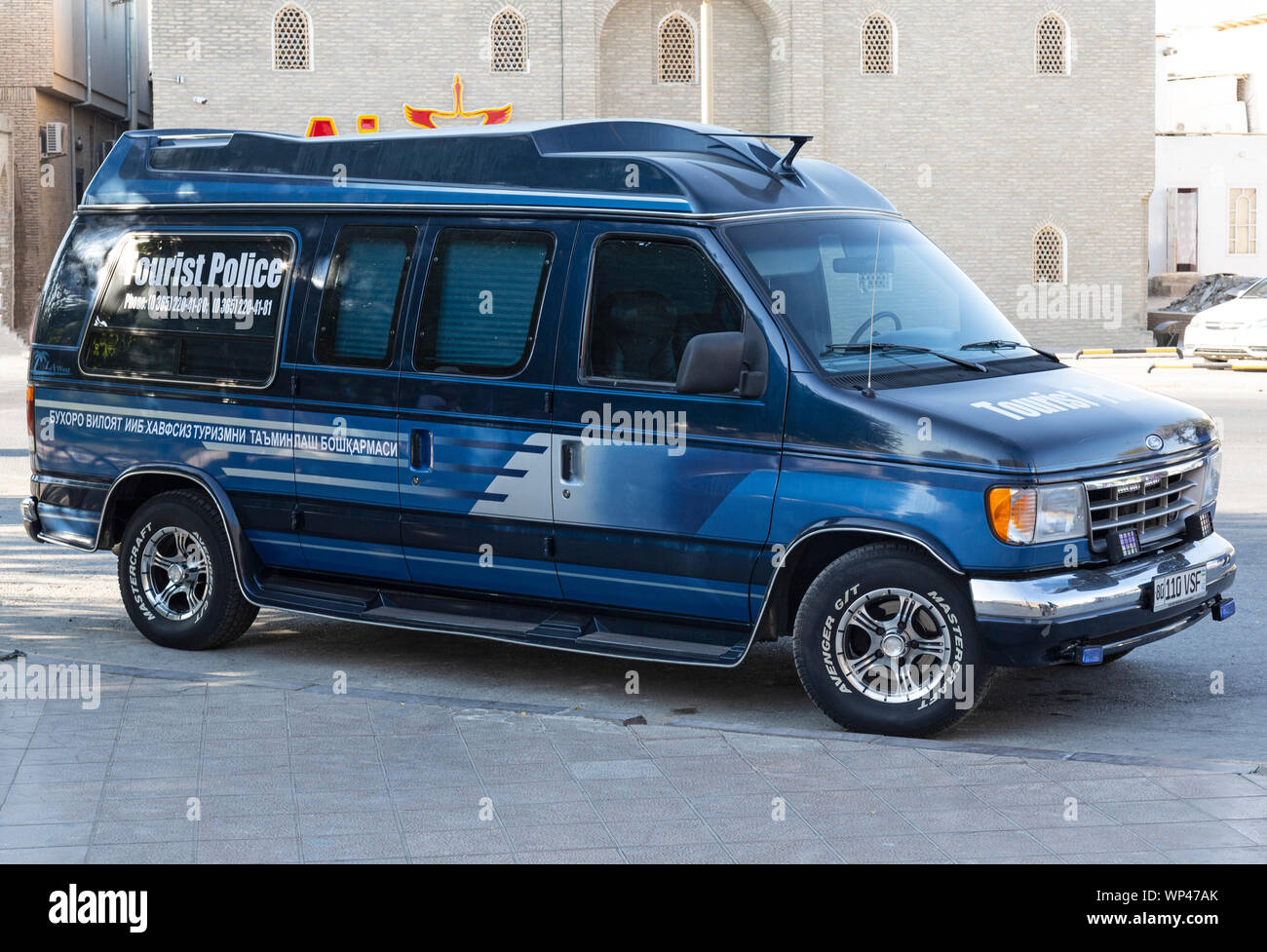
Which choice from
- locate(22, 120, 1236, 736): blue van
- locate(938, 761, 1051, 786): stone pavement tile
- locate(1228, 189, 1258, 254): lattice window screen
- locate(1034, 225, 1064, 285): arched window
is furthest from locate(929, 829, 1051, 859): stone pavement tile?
locate(1228, 189, 1258, 254): lattice window screen

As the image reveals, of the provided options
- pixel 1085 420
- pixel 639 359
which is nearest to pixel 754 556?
pixel 639 359

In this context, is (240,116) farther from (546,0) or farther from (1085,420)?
(1085,420)

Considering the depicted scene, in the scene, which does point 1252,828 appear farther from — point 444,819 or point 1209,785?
point 444,819

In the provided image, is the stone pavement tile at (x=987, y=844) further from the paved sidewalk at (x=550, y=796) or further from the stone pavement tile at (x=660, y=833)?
the stone pavement tile at (x=660, y=833)

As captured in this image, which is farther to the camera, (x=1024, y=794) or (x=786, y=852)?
(x=1024, y=794)

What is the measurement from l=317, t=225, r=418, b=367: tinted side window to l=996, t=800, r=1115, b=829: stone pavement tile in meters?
3.52

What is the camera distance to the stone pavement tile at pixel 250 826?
5242 millimetres

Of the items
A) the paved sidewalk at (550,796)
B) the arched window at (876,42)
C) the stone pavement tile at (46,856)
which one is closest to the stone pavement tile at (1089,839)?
the paved sidewalk at (550,796)

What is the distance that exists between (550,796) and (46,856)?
1.62 meters

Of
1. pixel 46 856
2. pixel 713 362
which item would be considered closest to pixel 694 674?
pixel 713 362

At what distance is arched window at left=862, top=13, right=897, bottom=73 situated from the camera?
40.2 m

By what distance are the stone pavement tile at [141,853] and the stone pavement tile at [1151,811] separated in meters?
2.85

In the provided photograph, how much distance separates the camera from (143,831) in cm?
528

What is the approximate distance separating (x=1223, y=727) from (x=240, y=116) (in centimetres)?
3461
